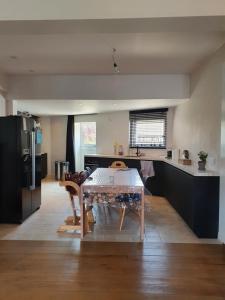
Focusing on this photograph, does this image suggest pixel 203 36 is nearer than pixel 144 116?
Yes

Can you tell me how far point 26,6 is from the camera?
2123mm

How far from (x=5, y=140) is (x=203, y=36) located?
3159mm

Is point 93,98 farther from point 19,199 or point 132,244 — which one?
point 132,244

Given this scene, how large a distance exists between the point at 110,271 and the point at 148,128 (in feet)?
14.9

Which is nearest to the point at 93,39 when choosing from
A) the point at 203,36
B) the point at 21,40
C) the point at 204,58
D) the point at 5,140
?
the point at 21,40

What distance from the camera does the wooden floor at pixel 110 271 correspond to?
88.7 inches

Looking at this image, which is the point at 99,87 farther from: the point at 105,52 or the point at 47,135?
the point at 47,135

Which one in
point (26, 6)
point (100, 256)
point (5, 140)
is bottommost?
point (100, 256)

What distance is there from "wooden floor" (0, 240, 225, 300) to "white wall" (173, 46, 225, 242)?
0.83m

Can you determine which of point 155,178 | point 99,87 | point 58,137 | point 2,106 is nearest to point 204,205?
point 155,178

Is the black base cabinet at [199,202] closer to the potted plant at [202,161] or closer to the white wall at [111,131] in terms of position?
the potted plant at [202,161]

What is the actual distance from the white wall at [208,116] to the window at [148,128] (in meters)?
1.28

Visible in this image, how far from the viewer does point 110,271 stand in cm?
262

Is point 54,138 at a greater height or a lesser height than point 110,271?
greater
